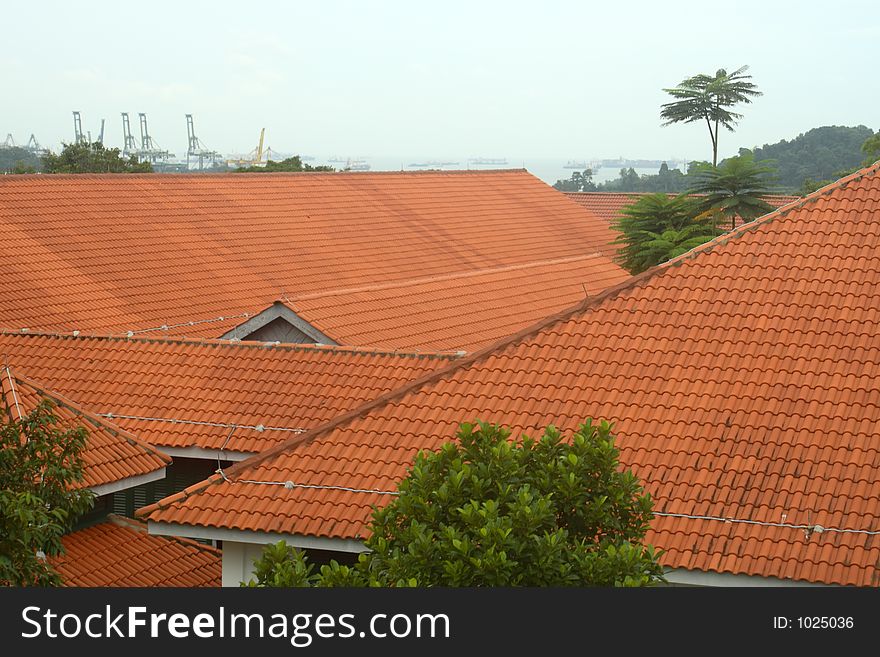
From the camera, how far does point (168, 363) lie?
1941 centimetres

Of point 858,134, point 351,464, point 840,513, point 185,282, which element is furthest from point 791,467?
point 858,134

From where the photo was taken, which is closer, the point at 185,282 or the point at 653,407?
the point at 653,407

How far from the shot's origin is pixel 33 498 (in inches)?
349

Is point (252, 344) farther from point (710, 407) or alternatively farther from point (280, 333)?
point (710, 407)

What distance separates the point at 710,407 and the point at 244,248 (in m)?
21.4

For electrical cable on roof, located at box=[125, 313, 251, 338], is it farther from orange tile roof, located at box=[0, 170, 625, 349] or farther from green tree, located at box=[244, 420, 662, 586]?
green tree, located at box=[244, 420, 662, 586]

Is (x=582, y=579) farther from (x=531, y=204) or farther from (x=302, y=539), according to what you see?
(x=531, y=204)

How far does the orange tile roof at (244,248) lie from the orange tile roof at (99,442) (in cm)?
566

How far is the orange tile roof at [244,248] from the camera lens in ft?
86.0

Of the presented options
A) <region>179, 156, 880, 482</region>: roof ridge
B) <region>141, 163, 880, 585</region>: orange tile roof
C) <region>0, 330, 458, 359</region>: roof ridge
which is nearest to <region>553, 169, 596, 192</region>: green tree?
<region>0, 330, 458, 359</region>: roof ridge

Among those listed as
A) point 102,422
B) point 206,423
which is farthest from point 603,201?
point 102,422

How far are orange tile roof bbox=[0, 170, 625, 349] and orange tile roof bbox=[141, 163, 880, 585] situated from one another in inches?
296

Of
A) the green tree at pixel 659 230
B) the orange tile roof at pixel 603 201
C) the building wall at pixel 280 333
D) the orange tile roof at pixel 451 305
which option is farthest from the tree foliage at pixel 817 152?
the building wall at pixel 280 333

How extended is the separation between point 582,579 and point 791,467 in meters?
5.13
